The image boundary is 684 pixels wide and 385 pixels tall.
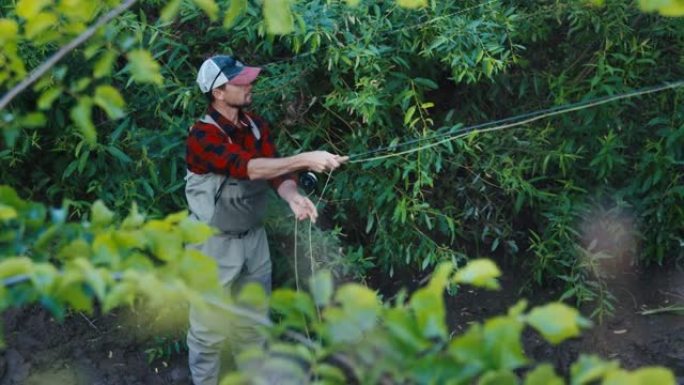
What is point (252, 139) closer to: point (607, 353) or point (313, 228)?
point (313, 228)

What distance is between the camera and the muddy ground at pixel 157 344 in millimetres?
4984

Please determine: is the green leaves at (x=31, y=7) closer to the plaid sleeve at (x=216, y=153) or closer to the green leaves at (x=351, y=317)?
the green leaves at (x=351, y=317)

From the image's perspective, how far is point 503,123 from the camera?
206 inches

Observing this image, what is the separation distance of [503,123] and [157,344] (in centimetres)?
194

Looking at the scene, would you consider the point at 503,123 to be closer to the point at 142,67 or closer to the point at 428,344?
the point at 142,67

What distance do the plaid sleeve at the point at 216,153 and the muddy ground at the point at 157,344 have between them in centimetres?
130

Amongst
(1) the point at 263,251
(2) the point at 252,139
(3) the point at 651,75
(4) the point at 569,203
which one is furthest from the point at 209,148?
(3) the point at 651,75

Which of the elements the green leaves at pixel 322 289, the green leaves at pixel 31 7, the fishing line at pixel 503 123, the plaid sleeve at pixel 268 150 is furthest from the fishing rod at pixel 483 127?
the green leaves at pixel 322 289

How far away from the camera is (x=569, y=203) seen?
16.7 feet

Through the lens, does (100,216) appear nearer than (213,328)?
Yes

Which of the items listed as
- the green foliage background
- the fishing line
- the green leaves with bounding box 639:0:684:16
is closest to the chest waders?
the green foliage background

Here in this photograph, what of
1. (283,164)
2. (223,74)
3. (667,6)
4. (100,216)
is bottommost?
(283,164)

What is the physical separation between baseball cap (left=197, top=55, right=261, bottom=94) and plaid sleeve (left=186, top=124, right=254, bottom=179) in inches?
6.7

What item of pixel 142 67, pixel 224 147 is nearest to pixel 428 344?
pixel 142 67
